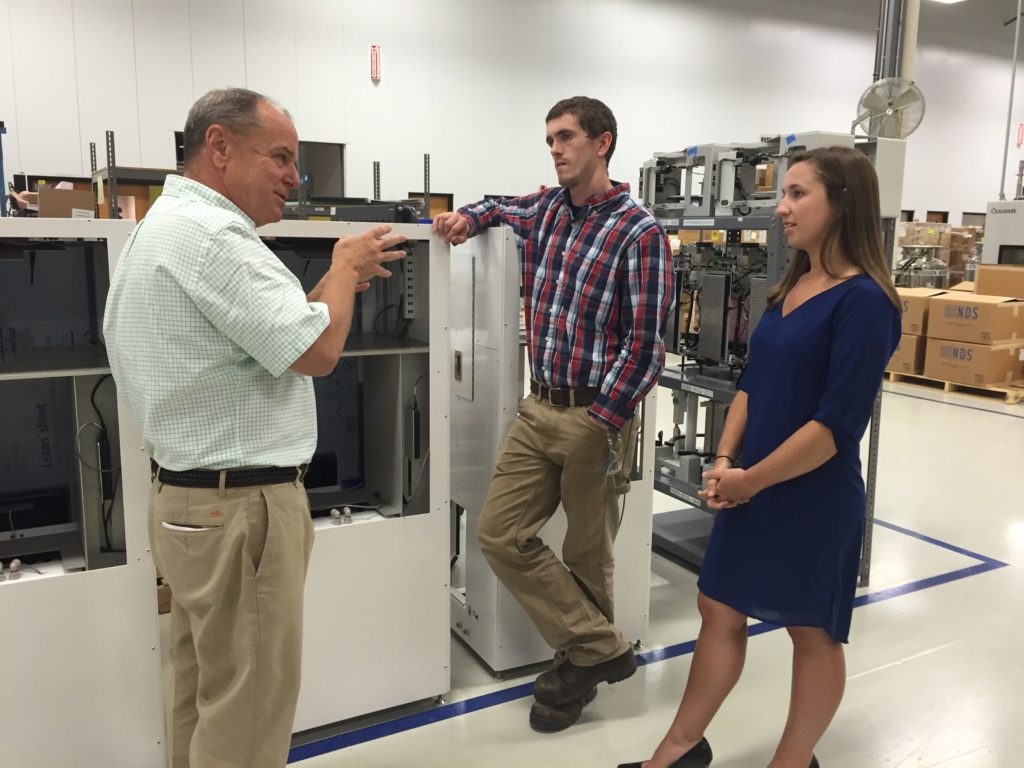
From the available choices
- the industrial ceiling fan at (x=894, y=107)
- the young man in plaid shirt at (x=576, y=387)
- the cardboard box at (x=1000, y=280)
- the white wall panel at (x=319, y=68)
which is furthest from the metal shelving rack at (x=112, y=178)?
the cardboard box at (x=1000, y=280)

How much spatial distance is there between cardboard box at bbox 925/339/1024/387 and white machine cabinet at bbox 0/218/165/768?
25.4ft

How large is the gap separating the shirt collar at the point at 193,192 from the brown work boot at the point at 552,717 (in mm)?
1768

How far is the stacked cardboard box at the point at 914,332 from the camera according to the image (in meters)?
7.95

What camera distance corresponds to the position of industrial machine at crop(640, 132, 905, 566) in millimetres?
3332

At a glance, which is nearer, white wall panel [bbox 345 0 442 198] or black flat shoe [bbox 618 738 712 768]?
black flat shoe [bbox 618 738 712 768]

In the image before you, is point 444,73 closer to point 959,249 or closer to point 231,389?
point 959,249

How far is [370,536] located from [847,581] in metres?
1.34

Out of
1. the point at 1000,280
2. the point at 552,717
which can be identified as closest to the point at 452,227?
the point at 552,717

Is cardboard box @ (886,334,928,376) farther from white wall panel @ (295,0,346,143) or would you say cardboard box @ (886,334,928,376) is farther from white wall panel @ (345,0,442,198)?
white wall panel @ (295,0,346,143)

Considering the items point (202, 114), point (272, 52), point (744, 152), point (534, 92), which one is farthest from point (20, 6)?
point (202, 114)

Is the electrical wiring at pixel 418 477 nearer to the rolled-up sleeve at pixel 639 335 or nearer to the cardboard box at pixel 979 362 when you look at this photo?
the rolled-up sleeve at pixel 639 335

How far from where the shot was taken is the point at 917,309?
800cm

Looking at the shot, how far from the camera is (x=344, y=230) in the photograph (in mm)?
2262

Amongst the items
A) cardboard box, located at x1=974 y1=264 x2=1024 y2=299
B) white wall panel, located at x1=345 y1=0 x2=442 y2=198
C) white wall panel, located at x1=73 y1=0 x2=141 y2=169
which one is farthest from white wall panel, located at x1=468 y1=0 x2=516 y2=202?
cardboard box, located at x1=974 y1=264 x2=1024 y2=299
